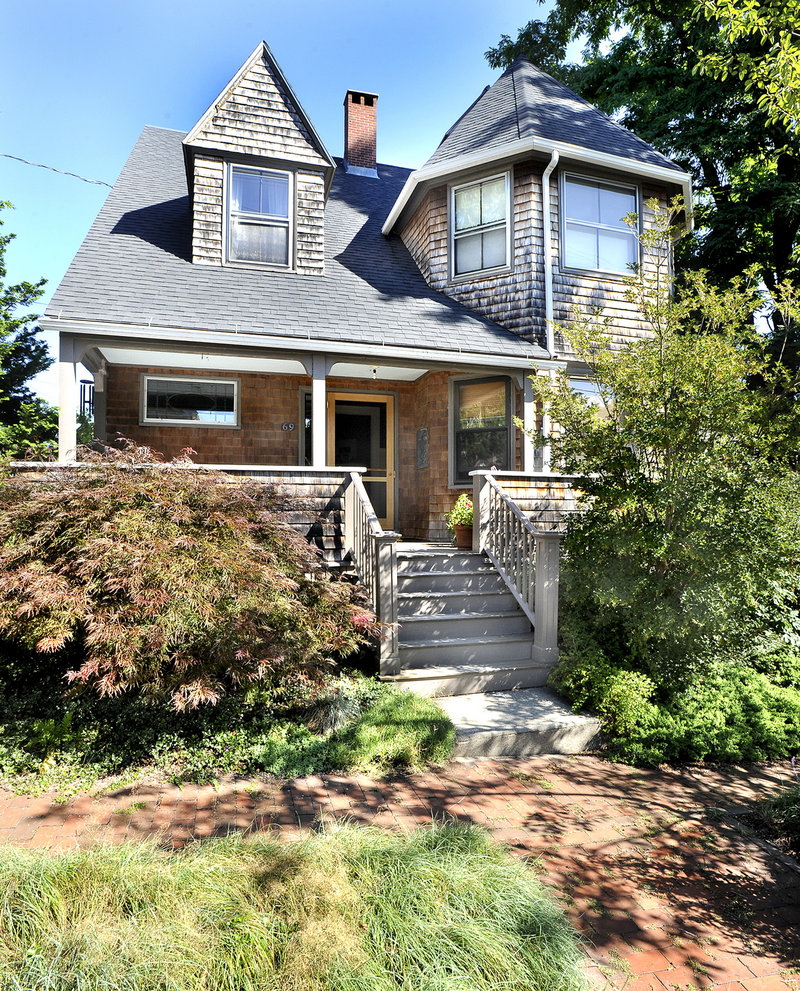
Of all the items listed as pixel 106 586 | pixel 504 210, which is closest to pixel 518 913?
pixel 106 586

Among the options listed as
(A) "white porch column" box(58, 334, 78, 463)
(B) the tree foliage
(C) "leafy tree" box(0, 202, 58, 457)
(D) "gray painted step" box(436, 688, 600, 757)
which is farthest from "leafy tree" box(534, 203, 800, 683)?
(C) "leafy tree" box(0, 202, 58, 457)

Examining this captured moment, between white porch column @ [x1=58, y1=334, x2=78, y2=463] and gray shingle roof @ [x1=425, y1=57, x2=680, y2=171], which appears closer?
white porch column @ [x1=58, y1=334, x2=78, y2=463]

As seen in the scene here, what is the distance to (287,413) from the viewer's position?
33.2 ft

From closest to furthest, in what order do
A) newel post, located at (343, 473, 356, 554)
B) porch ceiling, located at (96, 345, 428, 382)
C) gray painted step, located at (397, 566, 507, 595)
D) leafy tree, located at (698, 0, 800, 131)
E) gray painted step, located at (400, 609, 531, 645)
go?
leafy tree, located at (698, 0, 800, 131) → gray painted step, located at (400, 609, 531, 645) → gray painted step, located at (397, 566, 507, 595) → newel post, located at (343, 473, 356, 554) → porch ceiling, located at (96, 345, 428, 382)

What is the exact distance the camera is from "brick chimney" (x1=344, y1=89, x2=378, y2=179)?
13.5 meters

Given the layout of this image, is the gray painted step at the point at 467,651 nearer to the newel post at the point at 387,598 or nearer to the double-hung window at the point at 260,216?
the newel post at the point at 387,598

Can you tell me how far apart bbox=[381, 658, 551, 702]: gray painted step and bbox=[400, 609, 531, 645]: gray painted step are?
1.01ft

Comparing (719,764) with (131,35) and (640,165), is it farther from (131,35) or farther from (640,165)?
(131,35)

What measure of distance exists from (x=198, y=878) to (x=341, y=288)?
865 cm

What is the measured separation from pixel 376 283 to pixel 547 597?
649 centimetres

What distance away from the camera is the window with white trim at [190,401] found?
952 centimetres

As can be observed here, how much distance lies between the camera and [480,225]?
1011 centimetres

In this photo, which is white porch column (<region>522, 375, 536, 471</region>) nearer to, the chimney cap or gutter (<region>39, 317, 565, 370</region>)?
gutter (<region>39, 317, 565, 370</region>)

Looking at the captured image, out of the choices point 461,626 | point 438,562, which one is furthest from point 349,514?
point 461,626
